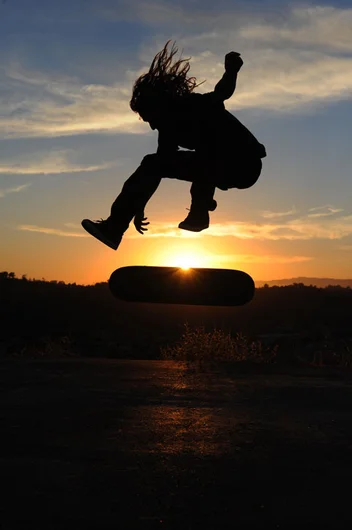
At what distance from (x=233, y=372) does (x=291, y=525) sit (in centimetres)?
943

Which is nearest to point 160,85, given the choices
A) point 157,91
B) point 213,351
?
point 157,91

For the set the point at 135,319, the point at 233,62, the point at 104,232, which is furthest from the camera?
the point at 135,319

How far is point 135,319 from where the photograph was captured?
35.7 metres

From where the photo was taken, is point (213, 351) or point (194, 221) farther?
point (213, 351)

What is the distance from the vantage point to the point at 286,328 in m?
32.2

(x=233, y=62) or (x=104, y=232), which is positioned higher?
(x=233, y=62)

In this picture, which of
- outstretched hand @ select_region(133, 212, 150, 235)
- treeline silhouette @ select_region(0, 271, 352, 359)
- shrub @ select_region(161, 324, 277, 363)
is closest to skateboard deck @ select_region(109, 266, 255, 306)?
outstretched hand @ select_region(133, 212, 150, 235)

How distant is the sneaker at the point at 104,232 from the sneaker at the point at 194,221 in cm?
53

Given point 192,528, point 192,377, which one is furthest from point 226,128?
point 192,377

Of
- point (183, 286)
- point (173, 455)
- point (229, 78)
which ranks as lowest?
point (173, 455)

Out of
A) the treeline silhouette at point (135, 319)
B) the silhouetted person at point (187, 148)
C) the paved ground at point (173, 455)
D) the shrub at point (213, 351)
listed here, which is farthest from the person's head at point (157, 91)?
the treeline silhouette at point (135, 319)

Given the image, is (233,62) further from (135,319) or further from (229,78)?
(135,319)

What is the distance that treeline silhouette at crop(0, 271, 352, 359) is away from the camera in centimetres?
2527

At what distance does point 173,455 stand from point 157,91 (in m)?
3.90
